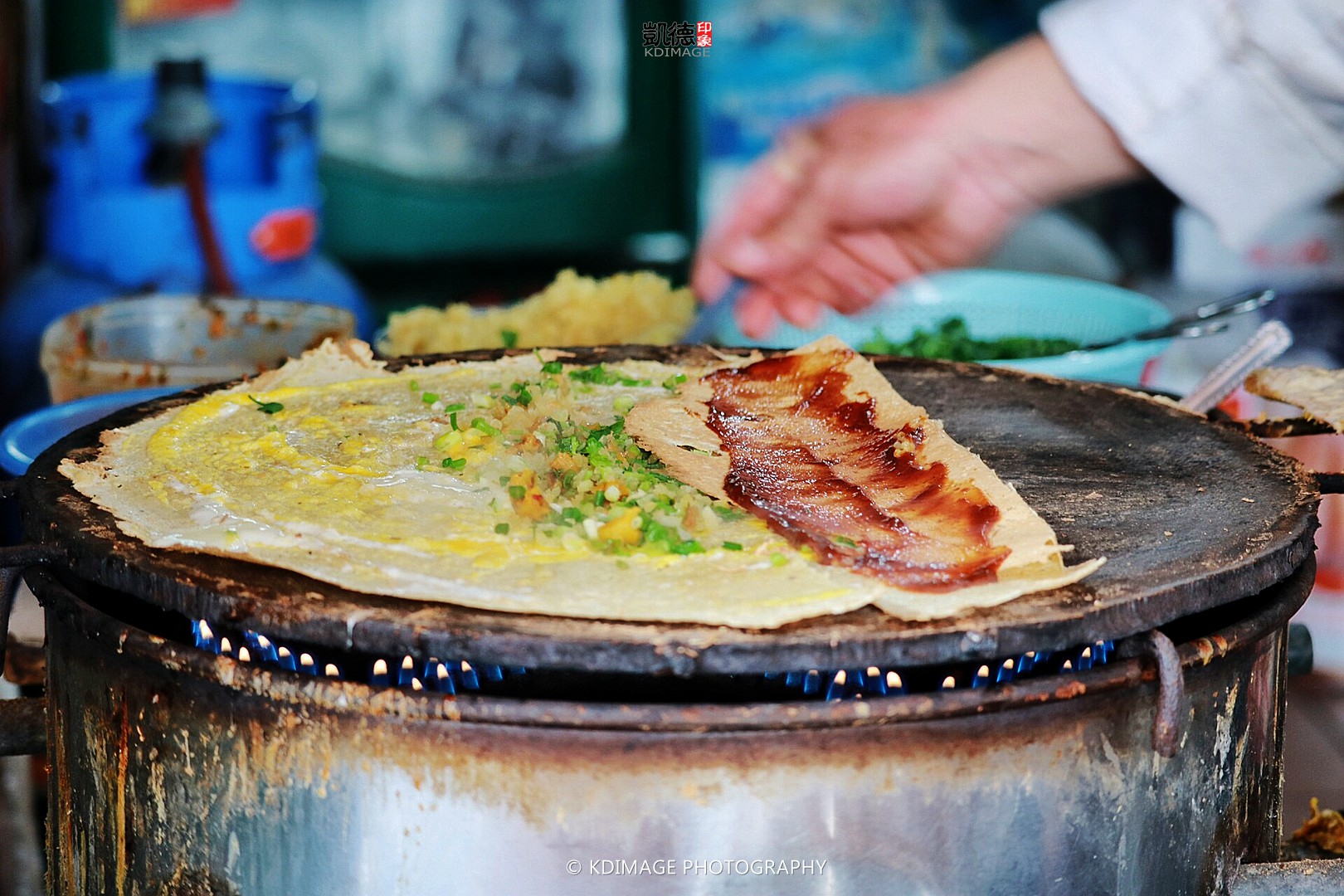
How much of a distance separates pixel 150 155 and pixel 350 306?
0.78 meters

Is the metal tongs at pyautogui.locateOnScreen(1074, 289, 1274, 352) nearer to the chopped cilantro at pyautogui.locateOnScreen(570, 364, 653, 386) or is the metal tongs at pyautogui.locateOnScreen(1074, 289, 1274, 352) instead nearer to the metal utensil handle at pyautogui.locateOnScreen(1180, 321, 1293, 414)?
the metal utensil handle at pyautogui.locateOnScreen(1180, 321, 1293, 414)

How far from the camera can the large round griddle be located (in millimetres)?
1344

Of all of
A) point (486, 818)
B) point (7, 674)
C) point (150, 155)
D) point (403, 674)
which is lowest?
point (7, 674)

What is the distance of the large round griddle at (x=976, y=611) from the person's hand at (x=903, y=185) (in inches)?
21.5

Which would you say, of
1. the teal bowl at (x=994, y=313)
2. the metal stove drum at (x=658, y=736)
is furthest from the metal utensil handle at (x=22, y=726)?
the teal bowl at (x=994, y=313)

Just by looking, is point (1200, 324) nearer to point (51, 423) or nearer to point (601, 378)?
point (601, 378)

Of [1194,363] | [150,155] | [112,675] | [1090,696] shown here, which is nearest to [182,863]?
[112,675]

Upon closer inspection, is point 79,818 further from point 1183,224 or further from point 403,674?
point 1183,224

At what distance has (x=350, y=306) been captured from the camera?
4.48m

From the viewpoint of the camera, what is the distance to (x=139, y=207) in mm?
4113

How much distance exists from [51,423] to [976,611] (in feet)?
6.37

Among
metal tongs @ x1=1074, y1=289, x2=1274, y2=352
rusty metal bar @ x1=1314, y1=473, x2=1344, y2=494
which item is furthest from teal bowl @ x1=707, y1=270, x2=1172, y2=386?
rusty metal bar @ x1=1314, y1=473, x2=1344, y2=494

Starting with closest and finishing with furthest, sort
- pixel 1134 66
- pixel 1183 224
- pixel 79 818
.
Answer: pixel 79 818 → pixel 1134 66 → pixel 1183 224

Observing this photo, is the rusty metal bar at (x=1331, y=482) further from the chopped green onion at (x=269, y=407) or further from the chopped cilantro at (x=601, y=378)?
the chopped green onion at (x=269, y=407)
